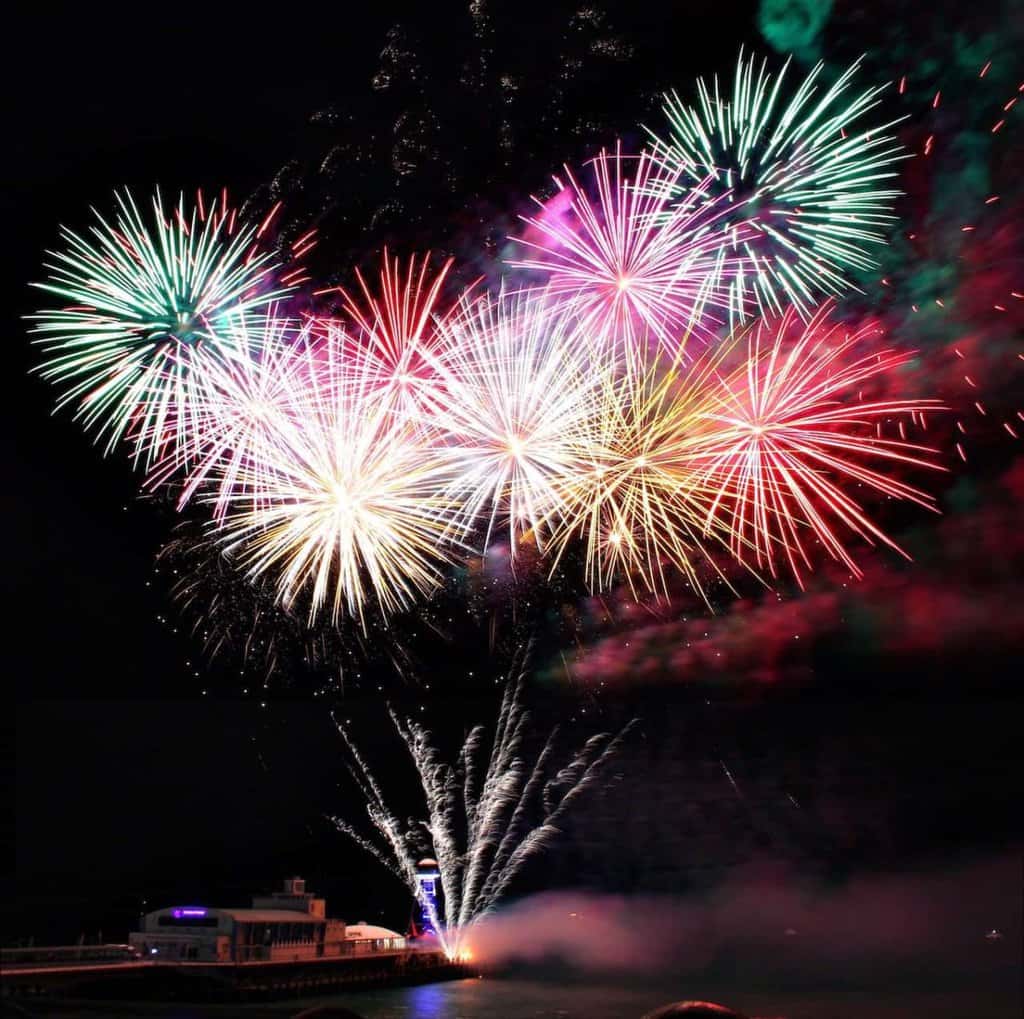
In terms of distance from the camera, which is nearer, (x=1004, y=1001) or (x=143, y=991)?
(x=143, y=991)

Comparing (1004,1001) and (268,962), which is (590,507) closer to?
(268,962)

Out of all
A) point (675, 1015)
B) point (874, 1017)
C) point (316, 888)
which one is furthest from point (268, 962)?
point (675, 1015)

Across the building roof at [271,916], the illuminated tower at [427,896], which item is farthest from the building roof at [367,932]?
the building roof at [271,916]

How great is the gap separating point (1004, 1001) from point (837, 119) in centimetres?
3146

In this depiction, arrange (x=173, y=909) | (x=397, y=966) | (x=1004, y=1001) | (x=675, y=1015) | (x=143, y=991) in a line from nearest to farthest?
1. (x=675, y=1015)
2. (x=143, y=991)
3. (x=173, y=909)
4. (x=1004, y=1001)
5. (x=397, y=966)

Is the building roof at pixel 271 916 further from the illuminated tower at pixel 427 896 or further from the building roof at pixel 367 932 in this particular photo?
the illuminated tower at pixel 427 896

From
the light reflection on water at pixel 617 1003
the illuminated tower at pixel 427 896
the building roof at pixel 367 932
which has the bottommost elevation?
the light reflection on water at pixel 617 1003

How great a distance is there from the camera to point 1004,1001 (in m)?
39.9

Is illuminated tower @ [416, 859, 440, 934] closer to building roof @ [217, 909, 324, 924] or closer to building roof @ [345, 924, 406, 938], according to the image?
building roof @ [345, 924, 406, 938]

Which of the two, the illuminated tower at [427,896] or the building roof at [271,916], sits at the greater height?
the illuminated tower at [427,896]

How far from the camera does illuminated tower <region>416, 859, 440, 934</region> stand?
4647cm

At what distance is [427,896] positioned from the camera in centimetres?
4688

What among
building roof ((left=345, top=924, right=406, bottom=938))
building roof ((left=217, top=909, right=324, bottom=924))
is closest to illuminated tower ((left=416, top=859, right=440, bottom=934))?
building roof ((left=345, top=924, right=406, bottom=938))

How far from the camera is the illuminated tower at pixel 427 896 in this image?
46.5 meters
